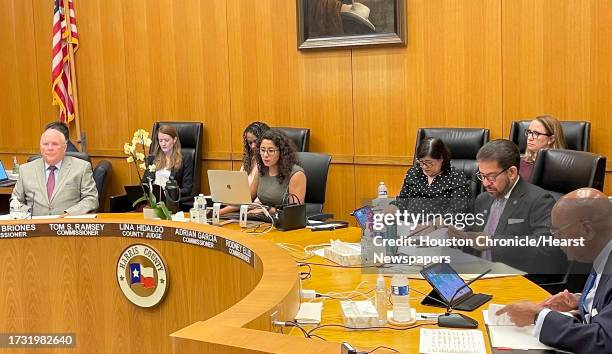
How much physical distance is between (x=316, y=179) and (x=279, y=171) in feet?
1.15

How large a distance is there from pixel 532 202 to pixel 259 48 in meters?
3.90

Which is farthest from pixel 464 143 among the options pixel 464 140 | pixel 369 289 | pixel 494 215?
pixel 369 289

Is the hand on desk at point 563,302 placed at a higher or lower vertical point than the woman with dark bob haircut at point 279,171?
→ lower

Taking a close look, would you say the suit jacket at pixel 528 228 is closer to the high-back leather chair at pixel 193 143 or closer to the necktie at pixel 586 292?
the necktie at pixel 586 292

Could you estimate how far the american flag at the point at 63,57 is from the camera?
770 centimetres

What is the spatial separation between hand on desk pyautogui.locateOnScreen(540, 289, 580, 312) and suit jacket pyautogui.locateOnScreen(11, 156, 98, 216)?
11.1ft

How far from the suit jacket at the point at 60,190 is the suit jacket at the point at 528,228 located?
9.50 feet

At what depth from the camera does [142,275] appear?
3777 millimetres

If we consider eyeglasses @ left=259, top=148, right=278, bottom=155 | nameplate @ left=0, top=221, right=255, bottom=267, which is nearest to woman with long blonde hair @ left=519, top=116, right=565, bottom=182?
eyeglasses @ left=259, top=148, right=278, bottom=155

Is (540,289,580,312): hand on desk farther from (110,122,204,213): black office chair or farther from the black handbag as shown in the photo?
(110,122,204,213): black office chair

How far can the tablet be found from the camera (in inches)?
111

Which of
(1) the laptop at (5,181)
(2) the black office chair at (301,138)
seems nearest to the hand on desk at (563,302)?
(2) the black office chair at (301,138)

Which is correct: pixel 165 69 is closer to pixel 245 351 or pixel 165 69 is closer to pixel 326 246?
pixel 326 246

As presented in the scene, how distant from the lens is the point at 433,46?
19.9 feet
